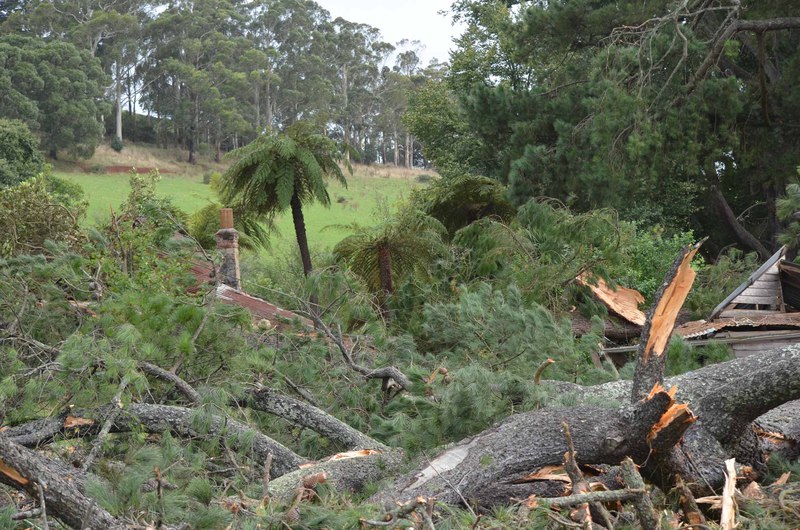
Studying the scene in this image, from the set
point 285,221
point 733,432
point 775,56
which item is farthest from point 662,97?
point 285,221

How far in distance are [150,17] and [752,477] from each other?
2283 inches

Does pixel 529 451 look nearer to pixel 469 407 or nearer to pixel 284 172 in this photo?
pixel 469 407

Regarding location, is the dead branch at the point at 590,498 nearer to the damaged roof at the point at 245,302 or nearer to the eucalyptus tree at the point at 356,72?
the damaged roof at the point at 245,302

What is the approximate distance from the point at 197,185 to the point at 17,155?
571 inches

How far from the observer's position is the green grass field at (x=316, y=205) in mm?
35594

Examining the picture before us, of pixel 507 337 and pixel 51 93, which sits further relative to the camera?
pixel 51 93

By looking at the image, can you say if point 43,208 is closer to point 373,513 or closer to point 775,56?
point 373,513

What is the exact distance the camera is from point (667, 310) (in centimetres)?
461

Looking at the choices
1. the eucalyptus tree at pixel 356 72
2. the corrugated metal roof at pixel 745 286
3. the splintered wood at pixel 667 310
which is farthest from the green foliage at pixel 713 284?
the eucalyptus tree at pixel 356 72

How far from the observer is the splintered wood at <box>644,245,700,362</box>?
447cm

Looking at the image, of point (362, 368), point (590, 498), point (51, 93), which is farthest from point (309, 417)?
point (51, 93)

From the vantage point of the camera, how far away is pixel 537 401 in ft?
16.5

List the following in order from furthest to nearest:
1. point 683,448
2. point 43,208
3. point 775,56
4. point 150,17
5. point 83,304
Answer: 1. point 150,17
2. point 775,56
3. point 43,208
4. point 83,304
5. point 683,448

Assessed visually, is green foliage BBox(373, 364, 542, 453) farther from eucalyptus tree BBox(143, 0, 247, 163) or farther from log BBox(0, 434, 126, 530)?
eucalyptus tree BBox(143, 0, 247, 163)
